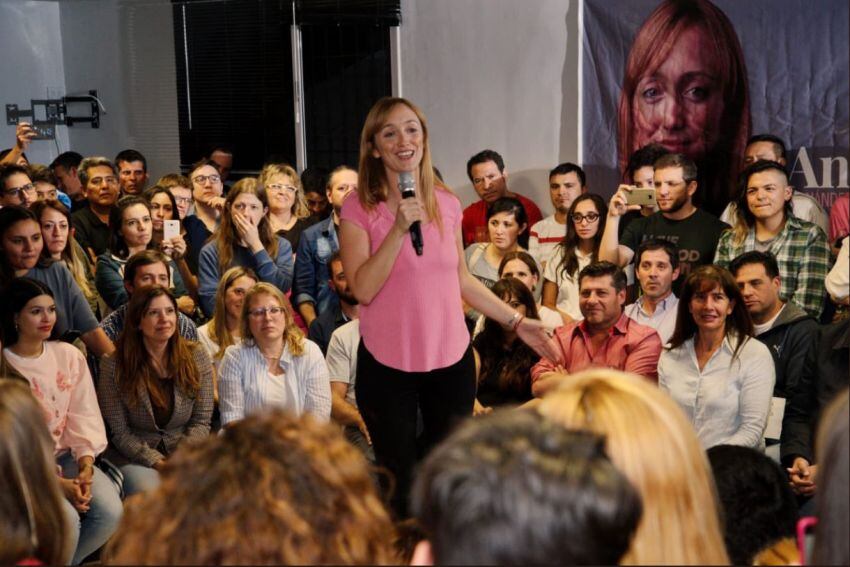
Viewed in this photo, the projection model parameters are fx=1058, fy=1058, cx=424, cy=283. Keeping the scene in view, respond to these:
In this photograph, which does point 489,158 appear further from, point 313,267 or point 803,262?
point 803,262

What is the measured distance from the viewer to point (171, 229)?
480cm

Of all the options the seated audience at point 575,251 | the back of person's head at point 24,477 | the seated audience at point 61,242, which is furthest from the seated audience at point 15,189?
the back of person's head at point 24,477

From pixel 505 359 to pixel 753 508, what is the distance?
7.48 feet

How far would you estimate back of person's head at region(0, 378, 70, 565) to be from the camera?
1.57 metres

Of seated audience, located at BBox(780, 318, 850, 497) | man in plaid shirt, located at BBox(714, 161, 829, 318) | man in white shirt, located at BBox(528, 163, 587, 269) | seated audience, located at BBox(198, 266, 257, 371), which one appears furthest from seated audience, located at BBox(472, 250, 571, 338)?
seated audience, located at BBox(780, 318, 850, 497)

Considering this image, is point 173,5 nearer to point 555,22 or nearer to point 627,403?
point 555,22

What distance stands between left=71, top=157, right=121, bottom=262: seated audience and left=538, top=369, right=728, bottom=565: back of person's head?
14.4 feet

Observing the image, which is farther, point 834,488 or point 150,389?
point 150,389

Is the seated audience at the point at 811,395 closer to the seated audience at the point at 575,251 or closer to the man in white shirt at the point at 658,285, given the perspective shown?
the man in white shirt at the point at 658,285

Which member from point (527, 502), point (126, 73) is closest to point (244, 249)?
point (126, 73)

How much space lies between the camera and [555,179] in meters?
5.06

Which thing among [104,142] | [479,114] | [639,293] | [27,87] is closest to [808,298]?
[639,293]

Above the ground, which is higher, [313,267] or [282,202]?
[282,202]

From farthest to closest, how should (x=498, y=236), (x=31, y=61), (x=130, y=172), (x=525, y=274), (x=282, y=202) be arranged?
(x=31, y=61) < (x=130, y=172) < (x=282, y=202) < (x=498, y=236) < (x=525, y=274)
